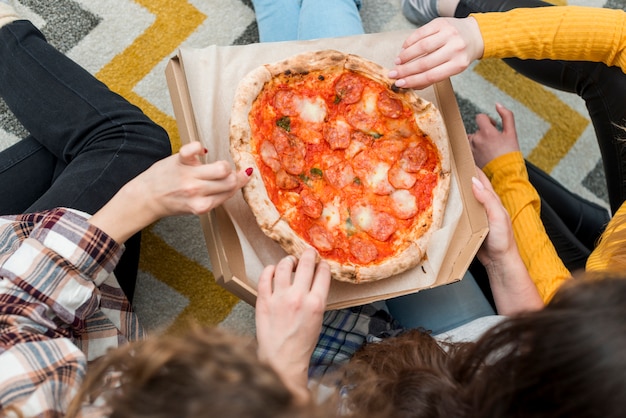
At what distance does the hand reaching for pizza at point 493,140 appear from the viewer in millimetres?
1312

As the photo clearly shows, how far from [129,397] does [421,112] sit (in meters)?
0.82

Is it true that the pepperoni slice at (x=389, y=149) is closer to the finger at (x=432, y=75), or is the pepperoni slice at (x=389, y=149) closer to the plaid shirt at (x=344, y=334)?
the finger at (x=432, y=75)

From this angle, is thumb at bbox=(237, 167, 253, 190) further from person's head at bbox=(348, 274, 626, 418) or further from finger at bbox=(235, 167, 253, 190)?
person's head at bbox=(348, 274, 626, 418)

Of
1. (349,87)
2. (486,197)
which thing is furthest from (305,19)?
(486,197)

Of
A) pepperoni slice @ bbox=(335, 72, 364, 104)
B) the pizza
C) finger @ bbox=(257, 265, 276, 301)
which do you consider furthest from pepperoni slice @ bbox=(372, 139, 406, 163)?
finger @ bbox=(257, 265, 276, 301)

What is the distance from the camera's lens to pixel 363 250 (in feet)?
3.72

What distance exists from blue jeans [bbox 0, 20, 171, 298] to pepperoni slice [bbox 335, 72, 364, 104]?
38 centimetres

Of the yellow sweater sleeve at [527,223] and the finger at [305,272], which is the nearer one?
the finger at [305,272]

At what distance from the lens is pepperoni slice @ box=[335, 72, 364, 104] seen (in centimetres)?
116

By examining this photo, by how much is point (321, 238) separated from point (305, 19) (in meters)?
0.55

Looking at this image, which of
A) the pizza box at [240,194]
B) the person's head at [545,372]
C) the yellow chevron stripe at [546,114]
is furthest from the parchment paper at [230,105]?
the yellow chevron stripe at [546,114]

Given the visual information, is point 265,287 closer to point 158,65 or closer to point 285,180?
point 285,180

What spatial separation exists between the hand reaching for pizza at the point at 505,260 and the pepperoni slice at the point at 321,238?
300mm

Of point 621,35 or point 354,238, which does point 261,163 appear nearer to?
point 354,238
